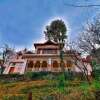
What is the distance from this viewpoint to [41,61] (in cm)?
5025

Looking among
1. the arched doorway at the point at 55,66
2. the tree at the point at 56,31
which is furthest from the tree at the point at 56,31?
the arched doorway at the point at 55,66

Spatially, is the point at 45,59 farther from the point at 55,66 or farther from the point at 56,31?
the point at 56,31

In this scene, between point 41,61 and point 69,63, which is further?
point 41,61

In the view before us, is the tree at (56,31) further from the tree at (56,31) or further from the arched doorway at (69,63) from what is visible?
the arched doorway at (69,63)

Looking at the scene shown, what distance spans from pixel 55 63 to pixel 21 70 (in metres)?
6.68

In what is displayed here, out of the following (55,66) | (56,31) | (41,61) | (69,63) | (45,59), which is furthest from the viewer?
(56,31)

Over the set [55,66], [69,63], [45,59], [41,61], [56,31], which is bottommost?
[55,66]

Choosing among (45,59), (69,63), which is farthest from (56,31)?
(69,63)

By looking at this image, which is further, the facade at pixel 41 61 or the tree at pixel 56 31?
the tree at pixel 56 31

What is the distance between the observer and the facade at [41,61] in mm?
47178

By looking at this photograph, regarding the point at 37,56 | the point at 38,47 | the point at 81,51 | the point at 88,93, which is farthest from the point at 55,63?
the point at 88,93

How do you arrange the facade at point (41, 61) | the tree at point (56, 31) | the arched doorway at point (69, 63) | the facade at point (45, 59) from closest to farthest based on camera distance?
the facade at point (41, 61) < the arched doorway at point (69, 63) < the facade at point (45, 59) < the tree at point (56, 31)

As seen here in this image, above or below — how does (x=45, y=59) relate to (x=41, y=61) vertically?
above

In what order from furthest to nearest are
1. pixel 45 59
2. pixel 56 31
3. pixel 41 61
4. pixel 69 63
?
pixel 56 31
pixel 45 59
pixel 41 61
pixel 69 63
